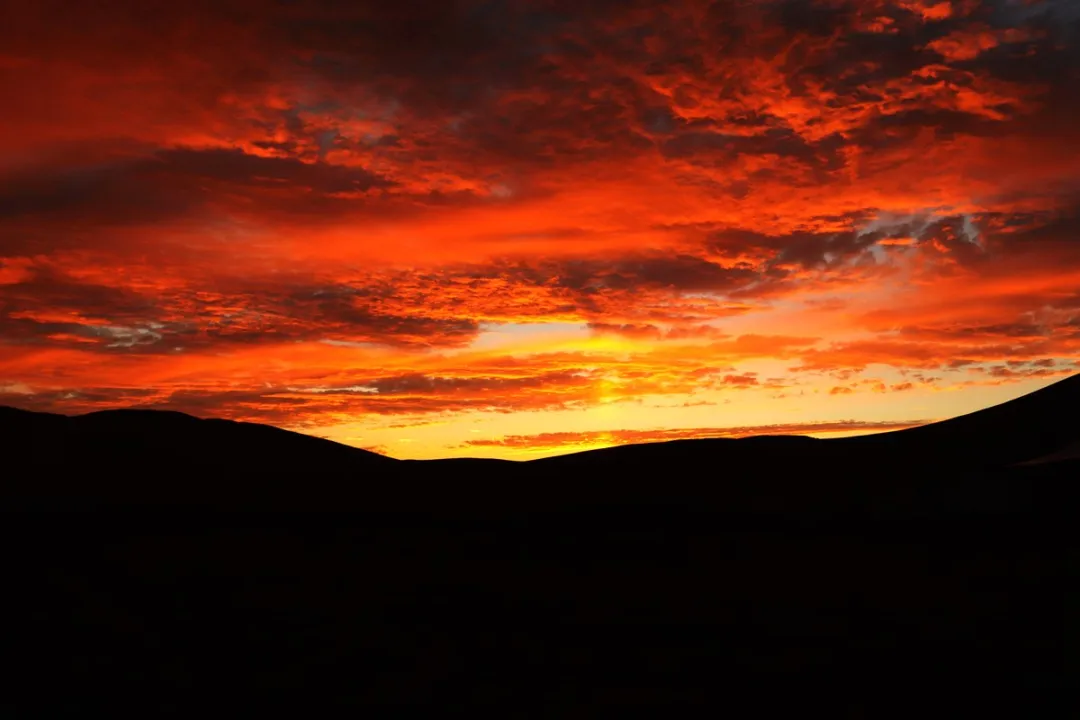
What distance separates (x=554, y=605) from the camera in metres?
14.6

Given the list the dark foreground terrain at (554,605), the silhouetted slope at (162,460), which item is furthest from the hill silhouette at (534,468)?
the dark foreground terrain at (554,605)

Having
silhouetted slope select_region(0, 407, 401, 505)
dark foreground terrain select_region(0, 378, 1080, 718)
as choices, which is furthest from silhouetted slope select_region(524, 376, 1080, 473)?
dark foreground terrain select_region(0, 378, 1080, 718)

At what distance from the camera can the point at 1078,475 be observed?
2753 centimetres

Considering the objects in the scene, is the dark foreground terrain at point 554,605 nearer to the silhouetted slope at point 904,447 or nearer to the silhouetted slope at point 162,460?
the silhouetted slope at point 162,460

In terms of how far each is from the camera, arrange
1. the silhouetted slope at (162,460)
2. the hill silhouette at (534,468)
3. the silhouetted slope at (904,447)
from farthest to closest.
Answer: the silhouetted slope at (904,447), the silhouetted slope at (162,460), the hill silhouette at (534,468)

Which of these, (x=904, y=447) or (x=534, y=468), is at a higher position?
(x=904, y=447)

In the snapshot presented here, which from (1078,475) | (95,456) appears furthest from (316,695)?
(95,456)

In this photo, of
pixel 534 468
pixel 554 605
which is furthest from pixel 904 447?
pixel 554 605

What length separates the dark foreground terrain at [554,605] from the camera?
36.1ft

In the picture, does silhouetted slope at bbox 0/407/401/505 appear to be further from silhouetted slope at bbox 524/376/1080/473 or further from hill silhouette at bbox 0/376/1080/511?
silhouetted slope at bbox 524/376/1080/473

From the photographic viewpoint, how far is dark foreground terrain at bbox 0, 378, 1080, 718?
11016 mm

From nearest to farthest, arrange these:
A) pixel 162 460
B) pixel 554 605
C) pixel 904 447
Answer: pixel 554 605
pixel 162 460
pixel 904 447

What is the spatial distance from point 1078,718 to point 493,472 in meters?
31.3

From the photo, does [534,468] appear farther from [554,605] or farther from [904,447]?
[554,605]
